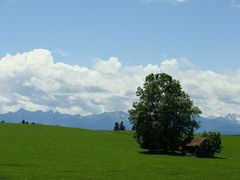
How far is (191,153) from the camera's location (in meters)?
106

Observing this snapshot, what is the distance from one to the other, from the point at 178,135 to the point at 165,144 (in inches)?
137

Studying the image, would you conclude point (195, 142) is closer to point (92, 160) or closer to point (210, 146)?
point (210, 146)

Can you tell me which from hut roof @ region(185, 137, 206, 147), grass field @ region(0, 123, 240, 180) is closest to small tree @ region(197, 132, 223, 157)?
hut roof @ region(185, 137, 206, 147)

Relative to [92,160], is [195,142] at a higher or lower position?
higher

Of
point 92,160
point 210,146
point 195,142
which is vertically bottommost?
point 92,160

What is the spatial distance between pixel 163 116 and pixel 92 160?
110 ft

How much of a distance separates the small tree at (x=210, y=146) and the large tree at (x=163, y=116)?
4215 millimetres

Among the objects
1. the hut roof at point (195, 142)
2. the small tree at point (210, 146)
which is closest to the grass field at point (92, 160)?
the small tree at point (210, 146)

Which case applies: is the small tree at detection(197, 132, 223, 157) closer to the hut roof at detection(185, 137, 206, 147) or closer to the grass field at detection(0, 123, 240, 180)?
the hut roof at detection(185, 137, 206, 147)

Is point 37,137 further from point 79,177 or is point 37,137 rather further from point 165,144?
point 79,177

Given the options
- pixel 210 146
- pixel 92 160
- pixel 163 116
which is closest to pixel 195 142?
pixel 210 146

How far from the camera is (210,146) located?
105 metres

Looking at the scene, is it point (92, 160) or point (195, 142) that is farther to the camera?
point (195, 142)

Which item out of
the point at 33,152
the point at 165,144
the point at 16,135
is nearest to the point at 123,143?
the point at 165,144
